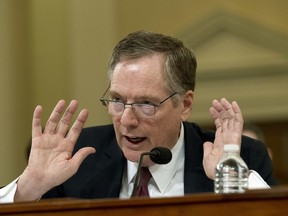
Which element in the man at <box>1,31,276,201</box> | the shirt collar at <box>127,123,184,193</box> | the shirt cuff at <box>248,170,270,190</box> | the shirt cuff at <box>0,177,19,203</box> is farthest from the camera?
the shirt collar at <box>127,123,184,193</box>

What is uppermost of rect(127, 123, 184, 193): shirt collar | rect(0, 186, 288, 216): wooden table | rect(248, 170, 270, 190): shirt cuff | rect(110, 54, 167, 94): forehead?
rect(110, 54, 167, 94): forehead

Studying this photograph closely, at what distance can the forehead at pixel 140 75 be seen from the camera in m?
3.45

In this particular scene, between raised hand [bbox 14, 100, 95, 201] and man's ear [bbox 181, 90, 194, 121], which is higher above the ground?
man's ear [bbox 181, 90, 194, 121]

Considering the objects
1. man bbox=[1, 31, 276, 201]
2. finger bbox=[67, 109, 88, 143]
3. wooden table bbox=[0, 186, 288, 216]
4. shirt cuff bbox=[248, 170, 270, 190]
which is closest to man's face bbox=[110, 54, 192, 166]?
man bbox=[1, 31, 276, 201]

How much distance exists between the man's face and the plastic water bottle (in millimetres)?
525

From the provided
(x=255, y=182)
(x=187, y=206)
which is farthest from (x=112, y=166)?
(x=187, y=206)

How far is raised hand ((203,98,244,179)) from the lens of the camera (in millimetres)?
3424

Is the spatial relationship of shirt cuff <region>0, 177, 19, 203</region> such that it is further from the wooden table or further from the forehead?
the wooden table

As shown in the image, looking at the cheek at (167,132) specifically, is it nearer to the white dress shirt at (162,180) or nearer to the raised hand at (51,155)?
the white dress shirt at (162,180)

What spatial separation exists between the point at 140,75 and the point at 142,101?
102 millimetres

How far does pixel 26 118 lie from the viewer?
7035 mm

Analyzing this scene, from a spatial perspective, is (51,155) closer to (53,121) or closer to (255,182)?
(53,121)

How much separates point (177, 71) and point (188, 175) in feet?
1.34

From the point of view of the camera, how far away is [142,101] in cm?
345
